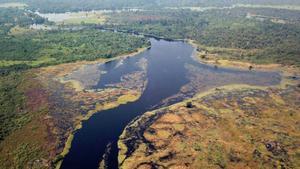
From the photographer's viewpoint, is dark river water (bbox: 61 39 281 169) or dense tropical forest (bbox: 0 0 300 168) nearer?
dark river water (bbox: 61 39 281 169)

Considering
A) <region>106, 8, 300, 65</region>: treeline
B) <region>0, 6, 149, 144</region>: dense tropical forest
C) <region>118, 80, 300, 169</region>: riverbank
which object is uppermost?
<region>106, 8, 300, 65</region>: treeline

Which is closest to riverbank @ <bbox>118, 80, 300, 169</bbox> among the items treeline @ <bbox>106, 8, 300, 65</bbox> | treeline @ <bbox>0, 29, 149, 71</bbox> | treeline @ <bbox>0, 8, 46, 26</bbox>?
treeline @ <bbox>106, 8, 300, 65</bbox>

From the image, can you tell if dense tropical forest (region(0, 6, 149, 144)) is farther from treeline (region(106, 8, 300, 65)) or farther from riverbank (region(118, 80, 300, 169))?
treeline (region(106, 8, 300, 65))

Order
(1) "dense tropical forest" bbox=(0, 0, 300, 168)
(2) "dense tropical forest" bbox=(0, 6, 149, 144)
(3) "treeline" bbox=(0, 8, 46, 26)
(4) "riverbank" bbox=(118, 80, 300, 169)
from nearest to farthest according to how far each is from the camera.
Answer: (4) "riverbank" bbox=(118, 80, 300, 169), (1) "dense tropical forest" bbox=(0, 0, 300, 168), (2) "dense tropical forest" bbox=(0, 6, 149, 144), (3) "treeline" bbox=(0, 8, 46, 26)

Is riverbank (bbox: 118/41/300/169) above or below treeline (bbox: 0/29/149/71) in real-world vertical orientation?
below

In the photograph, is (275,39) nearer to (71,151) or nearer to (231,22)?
(231,22)
